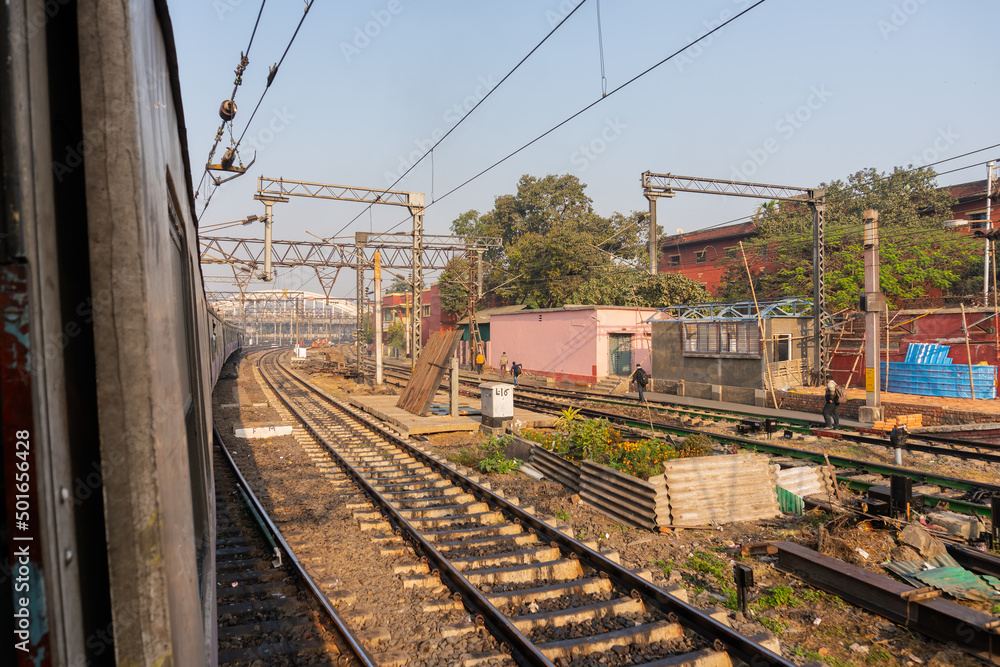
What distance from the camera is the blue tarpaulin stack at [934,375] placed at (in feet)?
60.5

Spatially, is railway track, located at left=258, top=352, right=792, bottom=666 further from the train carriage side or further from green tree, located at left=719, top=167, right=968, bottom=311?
green tree, located at left=719, top=167, right=968, bottom=311

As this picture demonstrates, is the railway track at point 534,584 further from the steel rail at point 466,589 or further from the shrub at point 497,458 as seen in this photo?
the shrub at point 497,458

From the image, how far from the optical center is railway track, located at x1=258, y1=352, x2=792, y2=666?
4676 mm

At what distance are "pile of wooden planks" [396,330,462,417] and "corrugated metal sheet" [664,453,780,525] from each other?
8399 mm

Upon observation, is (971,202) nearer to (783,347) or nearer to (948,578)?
(783,347)

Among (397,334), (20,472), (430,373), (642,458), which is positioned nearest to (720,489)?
(642,458)

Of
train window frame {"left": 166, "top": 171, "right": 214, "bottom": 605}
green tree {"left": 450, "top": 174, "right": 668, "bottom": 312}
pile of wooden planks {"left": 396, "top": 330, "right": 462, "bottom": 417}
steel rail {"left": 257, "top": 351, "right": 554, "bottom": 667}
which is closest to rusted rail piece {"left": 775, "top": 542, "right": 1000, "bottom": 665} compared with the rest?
steel rail {"left": 257, "top": 351, "right": 554, "bottom": 667}

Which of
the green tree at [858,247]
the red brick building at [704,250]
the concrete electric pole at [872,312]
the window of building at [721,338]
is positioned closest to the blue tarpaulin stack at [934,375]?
the concrete electric pole at [872,312]

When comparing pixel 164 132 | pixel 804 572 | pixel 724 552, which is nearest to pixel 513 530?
pixel 724 552

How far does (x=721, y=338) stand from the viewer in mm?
24250

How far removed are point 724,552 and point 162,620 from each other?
7188mm

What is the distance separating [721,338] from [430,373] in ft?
43.5

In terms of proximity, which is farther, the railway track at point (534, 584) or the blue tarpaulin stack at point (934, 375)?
the blue tarpaulin stack at point (934, 375)

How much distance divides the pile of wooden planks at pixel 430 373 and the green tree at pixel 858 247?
54.7 ft
